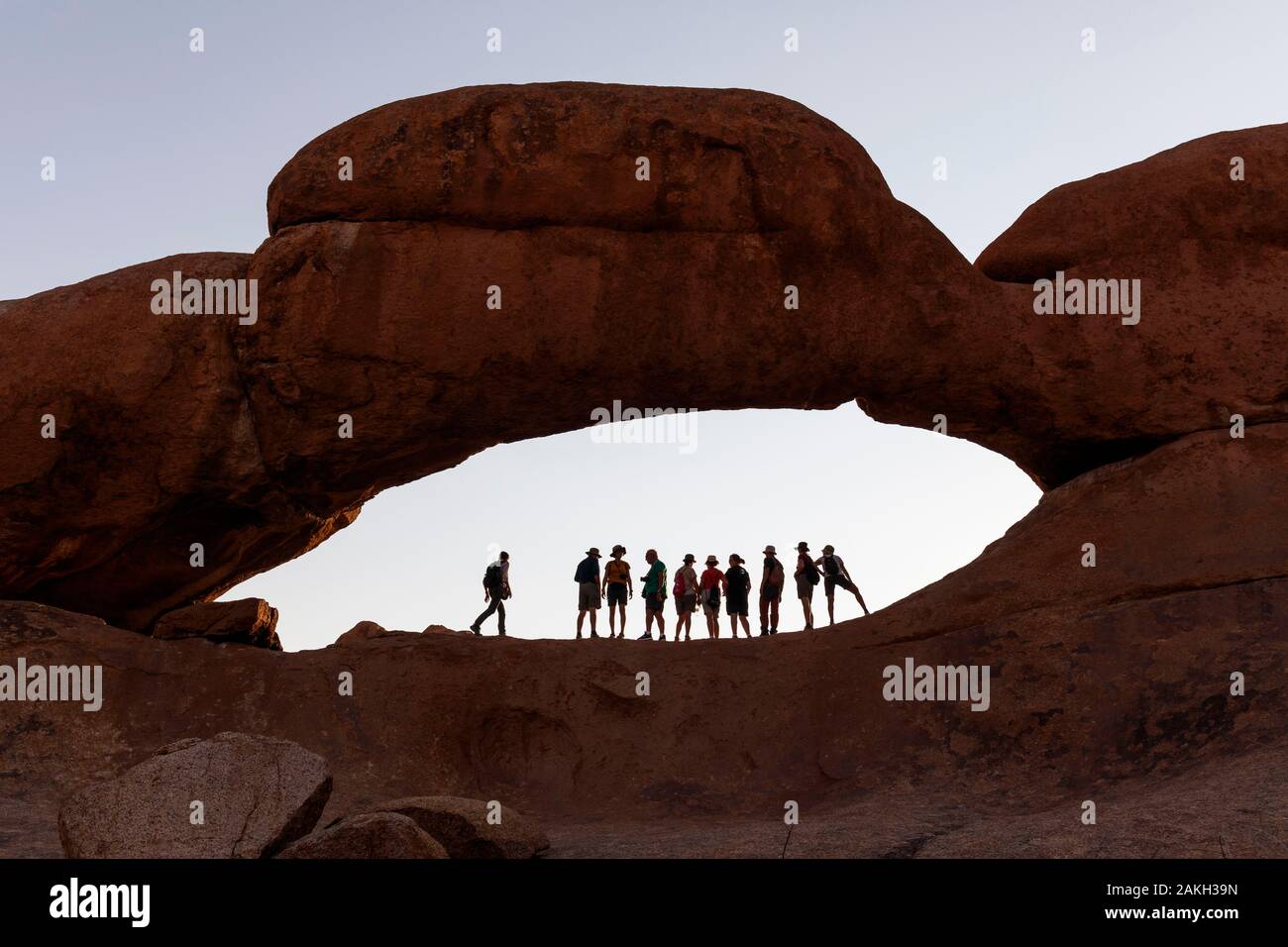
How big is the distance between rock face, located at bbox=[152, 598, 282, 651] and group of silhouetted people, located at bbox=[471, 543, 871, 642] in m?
2.33

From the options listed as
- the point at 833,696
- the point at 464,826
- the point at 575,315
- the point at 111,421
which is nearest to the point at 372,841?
the point at 464,826

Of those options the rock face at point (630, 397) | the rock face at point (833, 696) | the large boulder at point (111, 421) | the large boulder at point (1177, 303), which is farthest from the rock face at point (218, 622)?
the large boulder at point (1177, 303)

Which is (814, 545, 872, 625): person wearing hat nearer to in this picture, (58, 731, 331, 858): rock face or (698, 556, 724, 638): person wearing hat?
(698, 556, 724, 638): person wearing hat

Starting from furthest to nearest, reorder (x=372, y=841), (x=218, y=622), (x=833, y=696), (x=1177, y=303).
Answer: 1. (x=218, y=622)
2. (x=1177, y=303)
3. (x=833, y=696)
4. (x=372, y=841)

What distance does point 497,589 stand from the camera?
14.3 meters

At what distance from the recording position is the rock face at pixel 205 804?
24.4 feet

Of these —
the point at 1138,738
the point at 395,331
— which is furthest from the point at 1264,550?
the point at 395,331

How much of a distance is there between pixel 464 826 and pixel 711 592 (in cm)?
663

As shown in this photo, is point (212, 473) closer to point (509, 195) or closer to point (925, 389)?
point (509, 195)

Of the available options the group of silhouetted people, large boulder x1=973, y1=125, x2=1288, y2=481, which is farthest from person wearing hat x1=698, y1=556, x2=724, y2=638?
large boulder x1=973, y1=125, x2=1288, y2=481

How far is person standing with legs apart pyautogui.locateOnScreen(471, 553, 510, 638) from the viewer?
14.2 m

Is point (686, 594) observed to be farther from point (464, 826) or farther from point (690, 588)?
point (464, 826)

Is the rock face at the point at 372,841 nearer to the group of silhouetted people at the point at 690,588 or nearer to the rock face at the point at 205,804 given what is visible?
the rock face at the point at 205,804

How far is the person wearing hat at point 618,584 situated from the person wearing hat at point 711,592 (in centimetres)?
77
